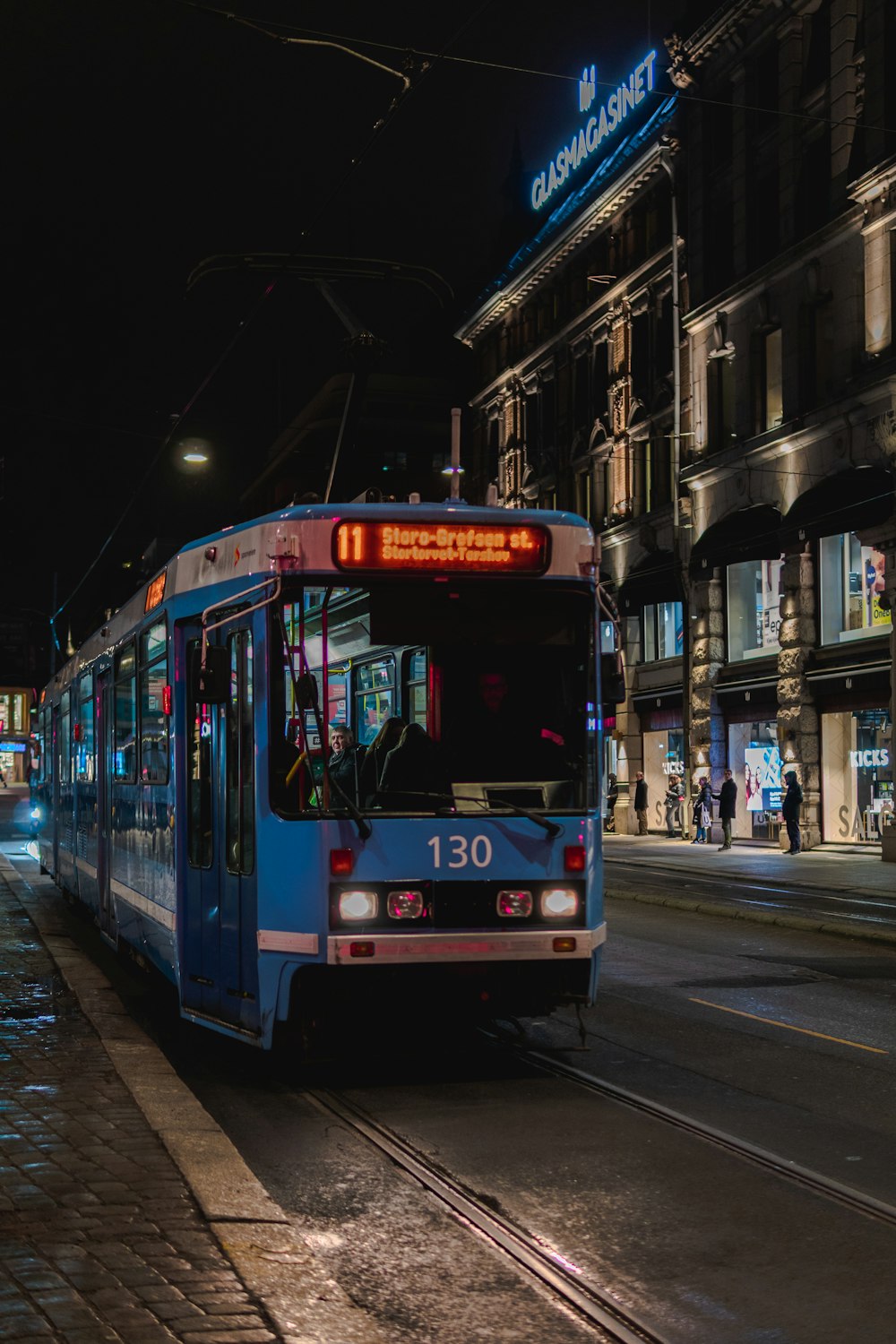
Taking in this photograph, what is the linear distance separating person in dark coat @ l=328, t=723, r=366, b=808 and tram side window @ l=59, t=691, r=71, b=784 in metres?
10.2

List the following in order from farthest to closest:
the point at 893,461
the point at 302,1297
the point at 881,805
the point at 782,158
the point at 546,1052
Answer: the point at 782,158
the point at 881,805
the point at 893,461
the point at 546,1052
the point at 302,1297

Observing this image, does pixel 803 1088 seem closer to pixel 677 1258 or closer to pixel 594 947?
pixel 594 947

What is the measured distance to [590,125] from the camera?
4422cm

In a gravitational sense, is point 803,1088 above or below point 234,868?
below

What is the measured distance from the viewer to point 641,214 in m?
42.2

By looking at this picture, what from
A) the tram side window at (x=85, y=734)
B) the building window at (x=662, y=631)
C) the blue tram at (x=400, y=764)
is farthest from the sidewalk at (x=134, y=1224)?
the building window at (x=662, y=631)

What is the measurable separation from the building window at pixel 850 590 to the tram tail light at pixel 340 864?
24.3m

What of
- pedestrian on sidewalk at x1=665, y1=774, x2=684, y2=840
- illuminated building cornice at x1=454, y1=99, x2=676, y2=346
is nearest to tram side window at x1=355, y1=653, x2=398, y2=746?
pedestrian on sidewalk at x1=665, y1=774, x2=684, y2=840

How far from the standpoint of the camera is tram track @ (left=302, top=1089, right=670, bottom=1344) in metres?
4.70

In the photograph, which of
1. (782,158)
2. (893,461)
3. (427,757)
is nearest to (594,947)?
(427,757)

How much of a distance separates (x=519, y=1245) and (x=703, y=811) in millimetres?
31286

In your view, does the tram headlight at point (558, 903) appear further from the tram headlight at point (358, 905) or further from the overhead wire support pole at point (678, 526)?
the overhead wire support pole at point (678, 526)

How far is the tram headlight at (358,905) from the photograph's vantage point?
7.91 meters

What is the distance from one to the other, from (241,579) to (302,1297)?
177 inches
